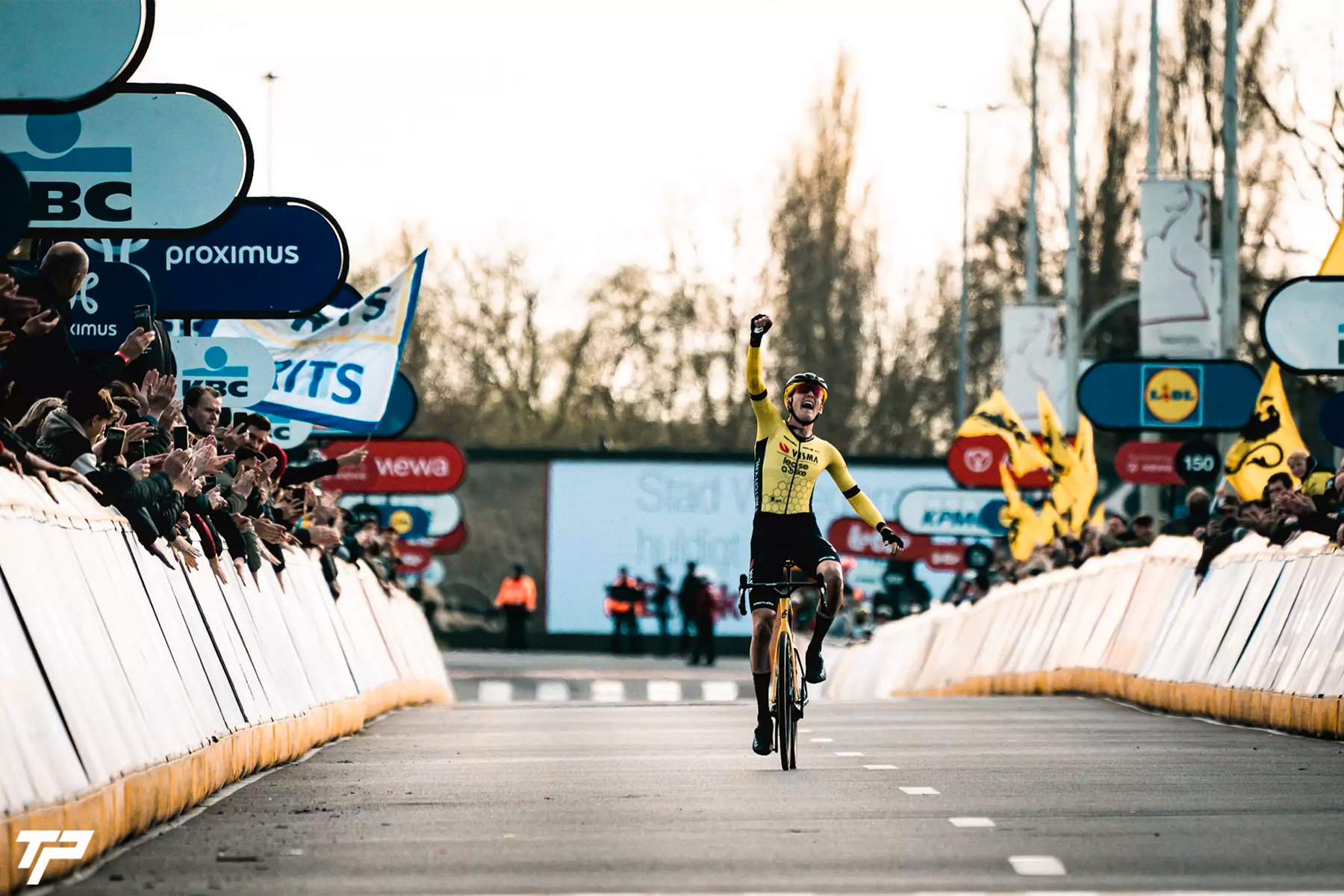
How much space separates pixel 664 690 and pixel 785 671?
3397 centimetres

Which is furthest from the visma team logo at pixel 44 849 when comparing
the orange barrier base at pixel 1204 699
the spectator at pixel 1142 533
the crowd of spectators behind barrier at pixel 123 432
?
the spectator at pixel 1142 533

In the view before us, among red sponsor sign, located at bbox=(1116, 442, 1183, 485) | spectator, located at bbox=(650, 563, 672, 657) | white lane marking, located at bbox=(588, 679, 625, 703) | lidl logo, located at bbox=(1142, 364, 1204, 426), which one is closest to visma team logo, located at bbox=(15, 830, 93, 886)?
lidl logo, located at bbox=(1142, 364, 1204, 426)

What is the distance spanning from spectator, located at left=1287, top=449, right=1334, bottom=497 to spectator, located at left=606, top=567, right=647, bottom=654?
41.3 meters

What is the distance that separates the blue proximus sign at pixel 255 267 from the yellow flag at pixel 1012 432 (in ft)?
86.4

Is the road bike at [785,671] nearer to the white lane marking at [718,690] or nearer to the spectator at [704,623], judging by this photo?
the white lane marking at [718,690]

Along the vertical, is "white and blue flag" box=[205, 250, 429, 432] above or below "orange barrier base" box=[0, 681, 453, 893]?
above

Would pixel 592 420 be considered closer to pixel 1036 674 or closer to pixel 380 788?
pixel 1036 674

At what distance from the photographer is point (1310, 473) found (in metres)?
21.0

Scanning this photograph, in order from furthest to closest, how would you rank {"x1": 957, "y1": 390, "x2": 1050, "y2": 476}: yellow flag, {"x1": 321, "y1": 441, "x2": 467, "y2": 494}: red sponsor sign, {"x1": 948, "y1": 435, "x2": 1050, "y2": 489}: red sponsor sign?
{"x1": 948, "y1": 435, "x2": 1050, "y2": 489}: red sponsor sign < {"x1": 957, "y1": 390, "x2": 1050, "y2": 476}: yellow flag < {"x1": 321, "y1": 441, "x2": 467, "y2": 494}: red sponsor sign

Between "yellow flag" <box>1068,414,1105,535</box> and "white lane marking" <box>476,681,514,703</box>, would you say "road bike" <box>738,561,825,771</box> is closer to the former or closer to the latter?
"yellow flag" <box>1068,414,1105,535</box>

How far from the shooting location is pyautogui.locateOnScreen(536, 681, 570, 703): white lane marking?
46188 mm

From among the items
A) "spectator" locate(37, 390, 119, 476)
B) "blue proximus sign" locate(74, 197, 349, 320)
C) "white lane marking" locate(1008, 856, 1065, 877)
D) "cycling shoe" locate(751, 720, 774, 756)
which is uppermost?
"blue proximus sign" locate(74, 197, 349, 320)

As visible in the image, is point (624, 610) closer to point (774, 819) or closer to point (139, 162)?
point (139, 162)

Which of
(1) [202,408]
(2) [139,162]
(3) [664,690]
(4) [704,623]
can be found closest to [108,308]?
(1) [202,408]
